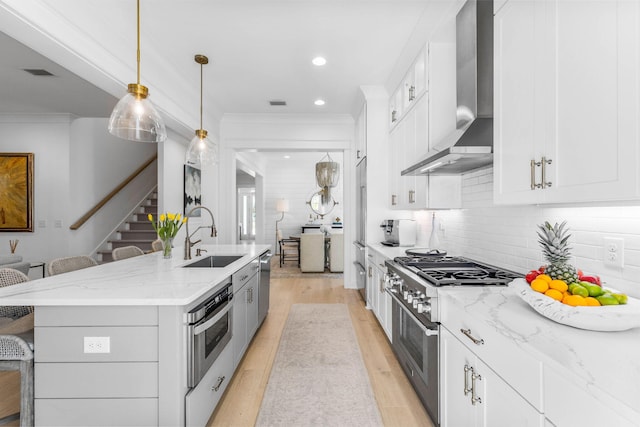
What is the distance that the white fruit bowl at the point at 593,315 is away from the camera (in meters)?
0.97

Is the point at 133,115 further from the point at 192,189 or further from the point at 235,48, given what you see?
the point at 192,189

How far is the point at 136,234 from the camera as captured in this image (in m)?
6.23

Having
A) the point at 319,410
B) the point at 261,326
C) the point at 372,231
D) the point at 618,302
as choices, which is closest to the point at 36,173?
the point at 261,326

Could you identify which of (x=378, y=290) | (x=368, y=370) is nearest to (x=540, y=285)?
(x=368, y=370)

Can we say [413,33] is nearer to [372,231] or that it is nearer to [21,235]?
[372,231]

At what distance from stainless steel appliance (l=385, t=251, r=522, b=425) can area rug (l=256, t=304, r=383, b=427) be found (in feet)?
1.18

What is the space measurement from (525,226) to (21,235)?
6871 millimetres

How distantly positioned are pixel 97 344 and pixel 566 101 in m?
2.26

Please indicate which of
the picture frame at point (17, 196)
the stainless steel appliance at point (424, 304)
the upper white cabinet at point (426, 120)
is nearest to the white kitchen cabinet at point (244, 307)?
the stainless steel appliance at point (424, 304)

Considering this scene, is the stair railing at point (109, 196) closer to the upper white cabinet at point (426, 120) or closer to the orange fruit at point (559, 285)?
the upper white cabinet at point (426, 120)

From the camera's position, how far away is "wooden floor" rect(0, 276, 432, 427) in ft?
6.52

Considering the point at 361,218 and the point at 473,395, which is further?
the point at 361,218

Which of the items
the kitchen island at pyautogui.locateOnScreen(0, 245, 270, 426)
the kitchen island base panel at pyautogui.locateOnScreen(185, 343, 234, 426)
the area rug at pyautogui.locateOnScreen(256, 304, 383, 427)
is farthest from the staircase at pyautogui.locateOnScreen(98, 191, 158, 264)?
the kitchen island at pyautogui.locateOnScreen(0, 245, 270, 426)

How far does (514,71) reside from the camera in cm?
157
